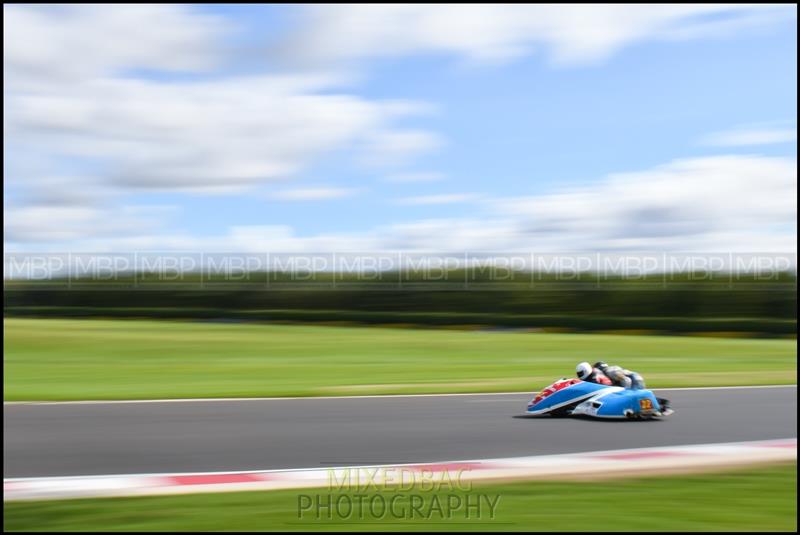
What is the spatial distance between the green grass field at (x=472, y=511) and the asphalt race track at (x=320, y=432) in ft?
4.49

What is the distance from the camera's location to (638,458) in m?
8.00

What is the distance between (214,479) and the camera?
700cm

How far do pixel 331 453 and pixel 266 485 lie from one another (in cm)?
150

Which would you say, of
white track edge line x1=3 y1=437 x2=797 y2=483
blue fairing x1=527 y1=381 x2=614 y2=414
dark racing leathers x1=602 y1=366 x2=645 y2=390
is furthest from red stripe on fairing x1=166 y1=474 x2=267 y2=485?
dark racing leathers x1=602 y1=366 x2=645 y2=390

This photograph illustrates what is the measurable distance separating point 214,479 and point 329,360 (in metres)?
13.7

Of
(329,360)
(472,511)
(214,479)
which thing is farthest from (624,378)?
(329,360)

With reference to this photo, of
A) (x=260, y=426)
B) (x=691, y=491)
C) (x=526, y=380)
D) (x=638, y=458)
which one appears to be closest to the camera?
(x=691, y=491)

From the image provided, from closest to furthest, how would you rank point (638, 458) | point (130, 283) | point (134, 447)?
point (638, 458), point (134, 447), point (130, 283)

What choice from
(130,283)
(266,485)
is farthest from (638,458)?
(130,283)

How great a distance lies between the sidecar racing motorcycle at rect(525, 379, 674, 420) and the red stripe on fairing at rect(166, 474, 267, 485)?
14.4ft

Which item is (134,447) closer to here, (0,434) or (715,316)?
(0,434)

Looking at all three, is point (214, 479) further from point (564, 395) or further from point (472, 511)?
point (564, 395)

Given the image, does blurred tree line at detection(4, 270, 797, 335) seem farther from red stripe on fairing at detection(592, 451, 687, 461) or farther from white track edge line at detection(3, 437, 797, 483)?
red stripe on fairing at detection(592, 451, 687, 461)

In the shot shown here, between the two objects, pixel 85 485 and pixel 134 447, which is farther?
pixel 134 447
